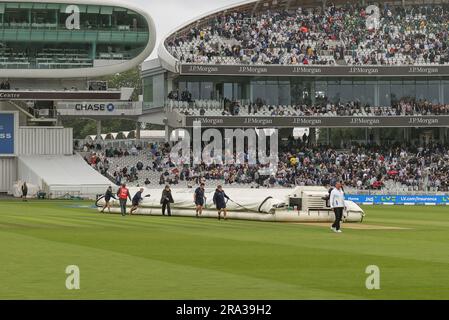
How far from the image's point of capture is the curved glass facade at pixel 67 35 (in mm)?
87062

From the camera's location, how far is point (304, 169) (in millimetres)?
85812

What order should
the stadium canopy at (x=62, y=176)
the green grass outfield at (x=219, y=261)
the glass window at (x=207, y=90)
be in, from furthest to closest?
the glass window at (x=207, y=90)
the stadium canopy at (x=62, y=176)
the green grass outfield at (x=219, y=261)

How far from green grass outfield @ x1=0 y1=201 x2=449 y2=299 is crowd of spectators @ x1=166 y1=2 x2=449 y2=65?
55.1m

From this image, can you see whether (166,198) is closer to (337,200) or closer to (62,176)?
(337,200)

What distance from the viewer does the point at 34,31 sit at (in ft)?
286

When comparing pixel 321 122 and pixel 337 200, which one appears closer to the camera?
pixel 337 200

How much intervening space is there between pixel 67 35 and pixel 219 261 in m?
66.2

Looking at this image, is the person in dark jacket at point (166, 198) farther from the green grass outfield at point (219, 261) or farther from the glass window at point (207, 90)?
the glass window at point (207, 90)

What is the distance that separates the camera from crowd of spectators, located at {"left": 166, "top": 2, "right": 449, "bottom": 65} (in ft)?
307

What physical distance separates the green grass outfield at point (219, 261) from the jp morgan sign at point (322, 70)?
52392 mm

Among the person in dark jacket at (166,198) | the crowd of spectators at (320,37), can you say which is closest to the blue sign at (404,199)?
the crowd of spectators at (320,37)

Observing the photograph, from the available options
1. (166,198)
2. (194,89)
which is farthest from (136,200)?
(194,89)

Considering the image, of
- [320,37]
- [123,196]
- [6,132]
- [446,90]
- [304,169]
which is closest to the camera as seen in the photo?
[123,196]
